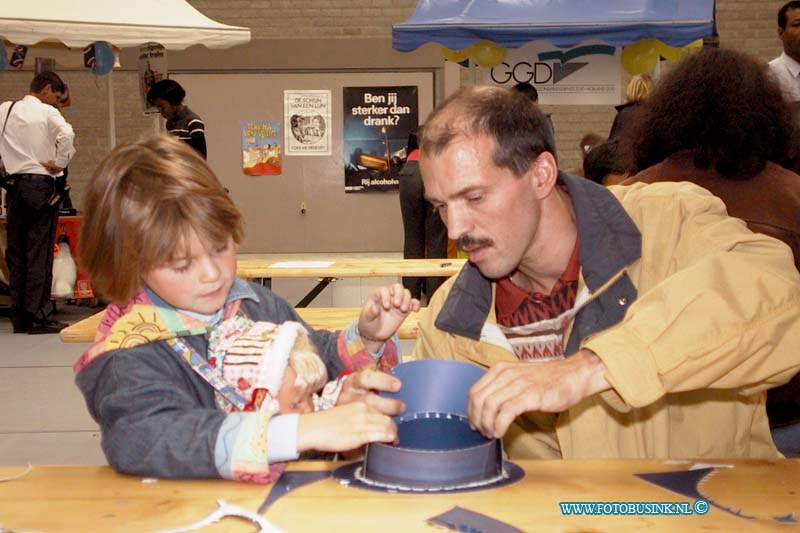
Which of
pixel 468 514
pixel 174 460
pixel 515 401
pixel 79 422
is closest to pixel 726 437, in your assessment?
pixel 515 401

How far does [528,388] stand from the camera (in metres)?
1.35

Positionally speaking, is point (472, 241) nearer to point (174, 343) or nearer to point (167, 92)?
point (174, 343)

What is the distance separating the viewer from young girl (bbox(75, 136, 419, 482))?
53.7 inches

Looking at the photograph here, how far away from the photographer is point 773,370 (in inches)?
57.5

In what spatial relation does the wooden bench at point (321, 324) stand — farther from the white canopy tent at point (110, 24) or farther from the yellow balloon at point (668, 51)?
the white canopy tent at point (110, 24)

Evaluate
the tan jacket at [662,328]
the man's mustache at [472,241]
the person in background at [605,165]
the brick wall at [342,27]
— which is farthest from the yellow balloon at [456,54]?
the brick wall at [342,27]

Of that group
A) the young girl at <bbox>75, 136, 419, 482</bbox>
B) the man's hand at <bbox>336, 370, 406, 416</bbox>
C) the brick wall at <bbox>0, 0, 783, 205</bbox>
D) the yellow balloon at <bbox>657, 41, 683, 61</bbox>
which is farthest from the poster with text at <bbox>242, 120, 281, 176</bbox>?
the man's hand at <bbox>336, 370, 406, 416</bbox>

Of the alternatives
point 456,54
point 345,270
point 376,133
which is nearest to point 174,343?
point 345,270

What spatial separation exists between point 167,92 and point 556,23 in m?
3.23

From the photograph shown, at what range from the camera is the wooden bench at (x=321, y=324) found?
3452mm

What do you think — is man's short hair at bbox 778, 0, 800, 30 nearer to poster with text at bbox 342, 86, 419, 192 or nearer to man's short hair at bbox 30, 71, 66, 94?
man's short hair at bbox 30, 71, 66, 94

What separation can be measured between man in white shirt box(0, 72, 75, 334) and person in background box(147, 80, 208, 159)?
2.47 ft

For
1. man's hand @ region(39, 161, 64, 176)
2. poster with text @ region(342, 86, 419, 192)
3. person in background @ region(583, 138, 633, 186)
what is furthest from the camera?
poster with text @ region(342, 86, 419, 192)

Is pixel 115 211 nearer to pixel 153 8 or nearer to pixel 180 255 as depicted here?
pixel 180 255
